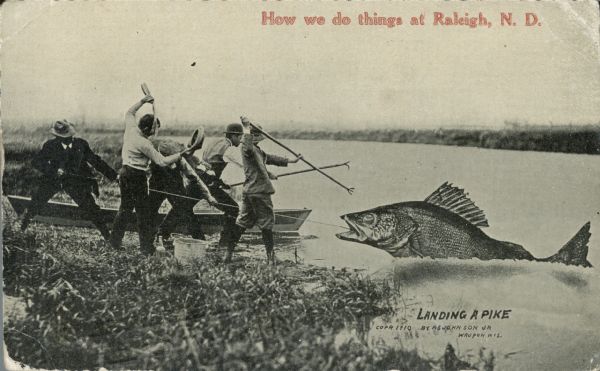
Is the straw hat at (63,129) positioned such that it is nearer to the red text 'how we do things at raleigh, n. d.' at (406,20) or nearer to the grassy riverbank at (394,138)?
the grassy riverbank at (394,138)

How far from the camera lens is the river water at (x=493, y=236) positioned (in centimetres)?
397

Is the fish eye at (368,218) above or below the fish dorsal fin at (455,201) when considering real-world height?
below

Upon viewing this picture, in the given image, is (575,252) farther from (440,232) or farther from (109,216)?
(109,216)

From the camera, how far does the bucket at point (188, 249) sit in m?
3.98

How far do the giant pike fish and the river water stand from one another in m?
0.05

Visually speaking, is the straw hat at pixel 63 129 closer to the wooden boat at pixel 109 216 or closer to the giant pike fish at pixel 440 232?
the wooden boat at pixel 109 216

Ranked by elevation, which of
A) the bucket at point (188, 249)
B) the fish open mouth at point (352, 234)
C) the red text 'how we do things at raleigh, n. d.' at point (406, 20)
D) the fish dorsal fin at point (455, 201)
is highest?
the red text 'how we do things at raleigh, n. d.' at point (406, 20)

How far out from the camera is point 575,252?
3986mm

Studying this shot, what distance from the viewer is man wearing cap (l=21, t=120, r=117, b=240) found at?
13.1 feet

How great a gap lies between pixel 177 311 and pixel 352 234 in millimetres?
1202

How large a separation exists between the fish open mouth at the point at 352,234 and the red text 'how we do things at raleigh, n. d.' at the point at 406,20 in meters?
1.23

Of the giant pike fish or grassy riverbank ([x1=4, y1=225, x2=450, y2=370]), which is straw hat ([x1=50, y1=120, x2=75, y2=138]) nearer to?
grassy riverbank ([x1=4, y1=225, x2=450, y2=370])

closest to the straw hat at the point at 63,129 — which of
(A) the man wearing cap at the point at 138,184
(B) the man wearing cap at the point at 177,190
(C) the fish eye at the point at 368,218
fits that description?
(A) the man wearing cap at the point at 138,184

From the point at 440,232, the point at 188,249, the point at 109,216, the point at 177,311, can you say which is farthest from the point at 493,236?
the point at 109,216
